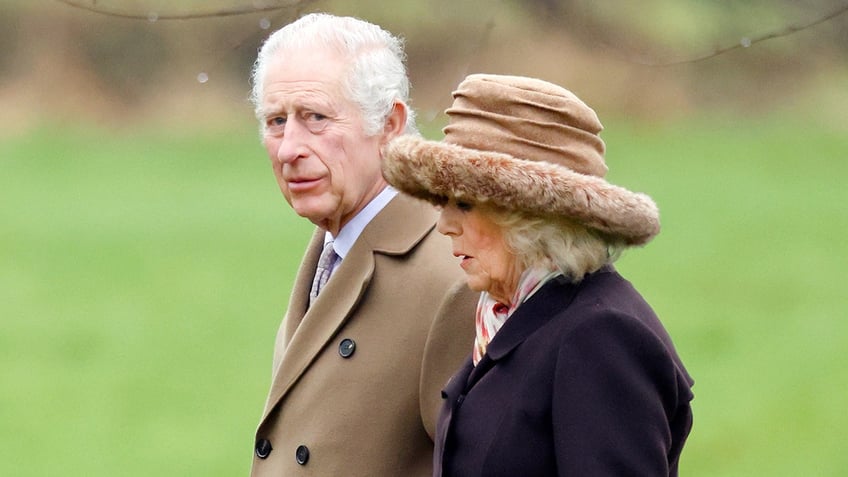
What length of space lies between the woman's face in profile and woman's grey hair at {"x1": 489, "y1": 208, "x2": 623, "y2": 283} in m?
0.04

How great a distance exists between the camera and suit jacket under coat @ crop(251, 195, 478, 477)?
3.40m

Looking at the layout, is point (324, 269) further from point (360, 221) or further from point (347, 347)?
point (347, 347)

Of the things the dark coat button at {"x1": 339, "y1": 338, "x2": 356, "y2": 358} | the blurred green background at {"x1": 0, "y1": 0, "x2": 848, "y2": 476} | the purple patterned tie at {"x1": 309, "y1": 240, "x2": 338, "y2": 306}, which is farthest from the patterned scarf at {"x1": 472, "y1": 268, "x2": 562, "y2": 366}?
the blurred green background at {"x1": 0, "y1": 0, "x2": 848, "y2": 476}

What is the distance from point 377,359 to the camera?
343 cm

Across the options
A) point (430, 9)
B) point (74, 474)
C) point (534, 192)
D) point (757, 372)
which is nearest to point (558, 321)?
point (534, 192)

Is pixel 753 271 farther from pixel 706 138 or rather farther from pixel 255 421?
pixel 255 421

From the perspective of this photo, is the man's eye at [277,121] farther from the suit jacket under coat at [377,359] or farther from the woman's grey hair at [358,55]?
the suit jacket under coat at [377,359]

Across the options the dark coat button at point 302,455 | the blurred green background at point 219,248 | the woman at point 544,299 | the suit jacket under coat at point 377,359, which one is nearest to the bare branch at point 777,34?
the suit jacket under coat at point 377,359

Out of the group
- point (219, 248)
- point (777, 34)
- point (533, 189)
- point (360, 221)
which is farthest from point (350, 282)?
point (219, 248)

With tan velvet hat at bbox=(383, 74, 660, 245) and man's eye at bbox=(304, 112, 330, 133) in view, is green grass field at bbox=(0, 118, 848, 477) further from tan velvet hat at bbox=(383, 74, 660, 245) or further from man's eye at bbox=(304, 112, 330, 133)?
tan velvet hat at bbox=(383, 74, 660, 245)

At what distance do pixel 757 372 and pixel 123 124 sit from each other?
6.06 m

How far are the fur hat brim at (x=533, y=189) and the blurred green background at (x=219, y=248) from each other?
2.90 metres

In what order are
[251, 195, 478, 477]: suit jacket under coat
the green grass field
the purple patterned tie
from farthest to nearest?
1. the green grass field
2. the purple patterned tie
3. [251, 195, 478, 477]: suit jacket under coat

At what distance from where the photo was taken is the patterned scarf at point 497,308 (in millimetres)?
3041
